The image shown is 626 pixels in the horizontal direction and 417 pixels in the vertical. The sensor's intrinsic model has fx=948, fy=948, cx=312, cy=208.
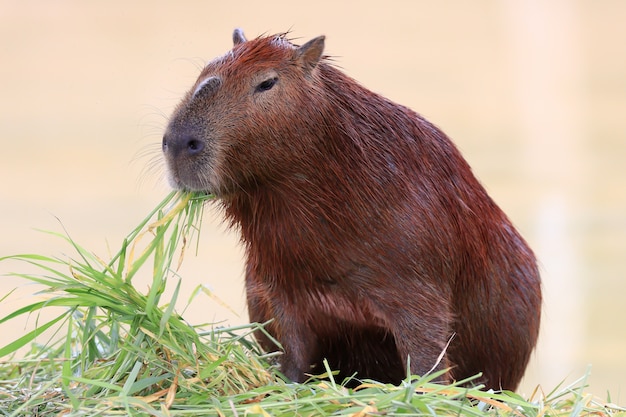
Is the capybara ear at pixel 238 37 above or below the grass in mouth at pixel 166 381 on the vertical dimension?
above

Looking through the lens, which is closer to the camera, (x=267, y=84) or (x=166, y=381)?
(x=166, y=381)

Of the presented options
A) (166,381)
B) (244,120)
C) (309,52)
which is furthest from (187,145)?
(166,381)

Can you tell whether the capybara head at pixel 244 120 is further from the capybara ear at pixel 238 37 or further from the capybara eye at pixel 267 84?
the capybara ear at pixel 238 37

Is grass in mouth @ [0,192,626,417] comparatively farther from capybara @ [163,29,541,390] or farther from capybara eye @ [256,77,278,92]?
capybara eye @ [256,77,278,92]

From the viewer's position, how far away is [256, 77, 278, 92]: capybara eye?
2.14 m

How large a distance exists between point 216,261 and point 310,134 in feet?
10.6

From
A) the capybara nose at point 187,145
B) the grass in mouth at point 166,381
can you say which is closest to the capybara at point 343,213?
the capybara nose at point 187,145

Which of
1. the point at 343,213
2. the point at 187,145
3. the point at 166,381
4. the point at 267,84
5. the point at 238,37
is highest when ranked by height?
the point at 238,37

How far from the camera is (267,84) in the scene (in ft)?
7.04

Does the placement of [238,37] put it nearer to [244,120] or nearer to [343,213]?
[244,120]

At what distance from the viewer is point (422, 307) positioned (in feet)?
7.26

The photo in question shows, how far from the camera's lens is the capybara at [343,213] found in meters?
2.11

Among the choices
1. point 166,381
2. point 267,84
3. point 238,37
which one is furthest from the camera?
point 238,37

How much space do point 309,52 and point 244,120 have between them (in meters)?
0.24
